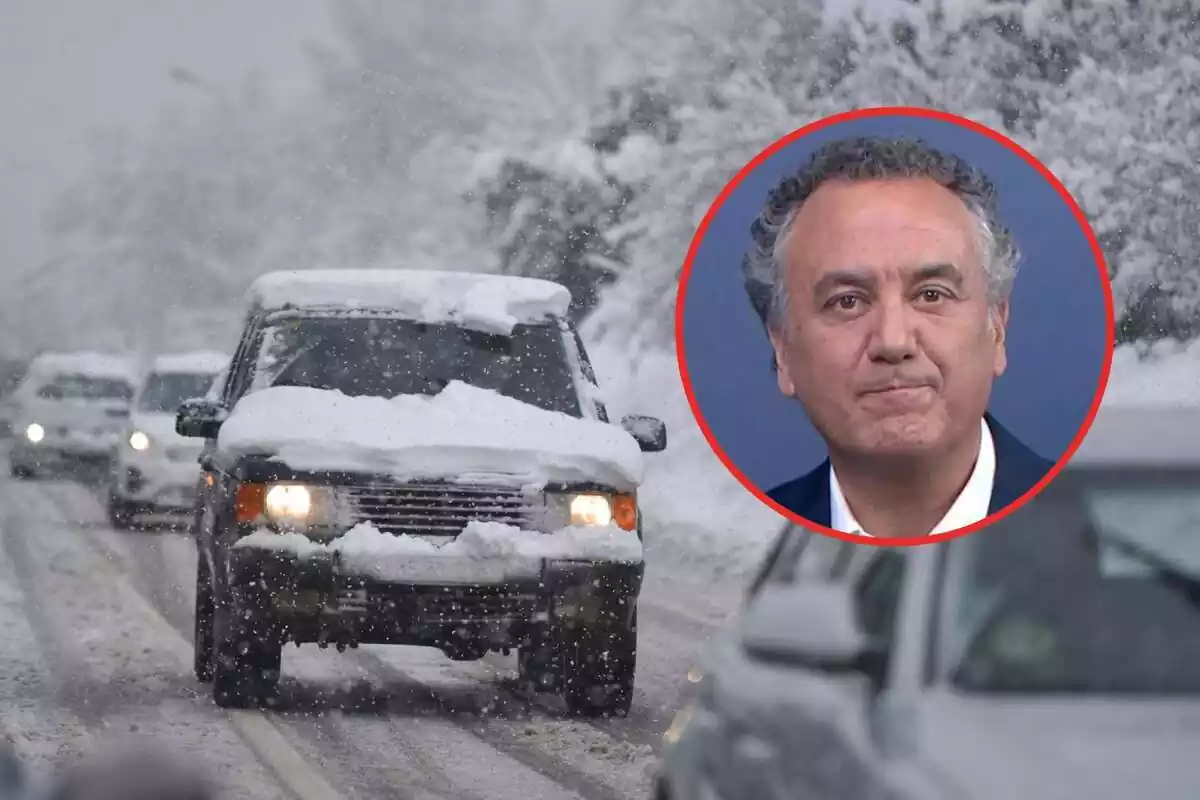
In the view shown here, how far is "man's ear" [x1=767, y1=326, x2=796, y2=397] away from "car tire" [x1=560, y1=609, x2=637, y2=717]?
4508 mm

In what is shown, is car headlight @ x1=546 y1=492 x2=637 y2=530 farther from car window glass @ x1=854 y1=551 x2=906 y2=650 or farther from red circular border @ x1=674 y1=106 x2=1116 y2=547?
red circular border @ x1=674 y1=106 x2=1116 y2=547

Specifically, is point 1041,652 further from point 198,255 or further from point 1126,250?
point 198,255

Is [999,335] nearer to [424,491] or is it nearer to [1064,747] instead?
[1064,747]

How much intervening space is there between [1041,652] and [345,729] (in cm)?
449

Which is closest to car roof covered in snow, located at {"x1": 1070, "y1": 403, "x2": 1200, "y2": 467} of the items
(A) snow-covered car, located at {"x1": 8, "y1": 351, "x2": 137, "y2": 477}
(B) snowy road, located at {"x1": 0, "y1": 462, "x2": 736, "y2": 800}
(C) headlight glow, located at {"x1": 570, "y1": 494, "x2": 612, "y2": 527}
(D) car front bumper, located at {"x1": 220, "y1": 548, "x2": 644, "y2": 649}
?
(B) snowy road, located at {"x1": 0, "y1": 462, "x2": 736, "y2": 800}

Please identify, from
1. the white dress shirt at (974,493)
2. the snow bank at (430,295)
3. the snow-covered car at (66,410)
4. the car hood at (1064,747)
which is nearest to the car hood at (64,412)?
Result: the snow-covered car at (66,410)

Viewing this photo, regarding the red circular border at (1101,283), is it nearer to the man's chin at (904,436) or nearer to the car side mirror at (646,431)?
the man's chin at (904,436)

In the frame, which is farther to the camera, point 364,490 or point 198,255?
point 198,255

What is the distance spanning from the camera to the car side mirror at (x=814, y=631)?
9.50 ft

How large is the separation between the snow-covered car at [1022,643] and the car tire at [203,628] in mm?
5045

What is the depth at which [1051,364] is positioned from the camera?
2654 millimetres

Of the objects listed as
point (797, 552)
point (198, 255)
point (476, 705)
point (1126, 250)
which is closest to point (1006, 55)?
point (1126, 250)

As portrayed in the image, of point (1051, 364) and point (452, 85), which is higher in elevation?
point (452, 85)

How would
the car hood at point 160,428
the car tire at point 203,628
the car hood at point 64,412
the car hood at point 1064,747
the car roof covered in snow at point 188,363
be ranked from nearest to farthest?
the car hood at point 1064,747
the car tire at point 203,628
the car hood at point 160,428
the car roof covered in snow at point 188,363
the car hood at point 64,412
